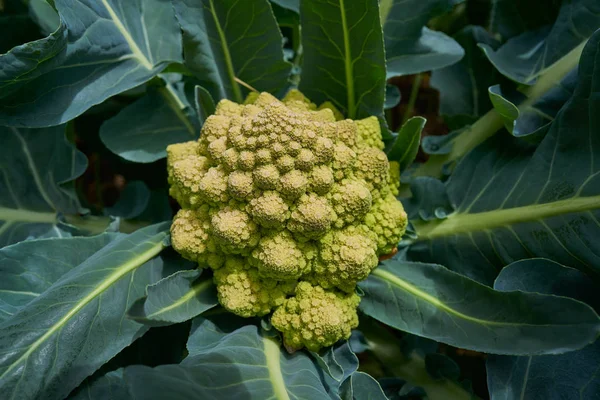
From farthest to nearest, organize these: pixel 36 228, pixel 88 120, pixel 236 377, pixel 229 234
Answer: pixel 88 120 → pixel 36 228 → pixel 229 234 → pixel 236 377

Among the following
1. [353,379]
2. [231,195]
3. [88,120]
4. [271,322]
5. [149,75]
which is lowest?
[353,379]

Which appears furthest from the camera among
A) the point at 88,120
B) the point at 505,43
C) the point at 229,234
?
the point at 88,120

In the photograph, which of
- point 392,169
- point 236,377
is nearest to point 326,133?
point 392,169

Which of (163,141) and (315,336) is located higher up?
(163,141)

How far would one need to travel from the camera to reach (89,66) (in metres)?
1.38

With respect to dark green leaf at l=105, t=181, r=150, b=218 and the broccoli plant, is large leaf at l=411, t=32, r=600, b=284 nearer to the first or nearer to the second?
the broccoli plant

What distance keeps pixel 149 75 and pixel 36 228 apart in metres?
0.64

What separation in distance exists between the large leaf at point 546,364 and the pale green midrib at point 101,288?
2.94ft

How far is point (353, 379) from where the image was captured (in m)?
1.25

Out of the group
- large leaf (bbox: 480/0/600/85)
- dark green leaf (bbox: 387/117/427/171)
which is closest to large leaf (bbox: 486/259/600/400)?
dark green leaf (bbox: 387/117/427/171)

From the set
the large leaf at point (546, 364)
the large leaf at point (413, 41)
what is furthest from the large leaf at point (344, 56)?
the large leaf at point (546, 364)

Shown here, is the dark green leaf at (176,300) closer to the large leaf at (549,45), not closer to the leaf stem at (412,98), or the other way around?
the large leaf at (549,45)

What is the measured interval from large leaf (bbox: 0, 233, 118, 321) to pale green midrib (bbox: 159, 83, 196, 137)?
51 centimetres

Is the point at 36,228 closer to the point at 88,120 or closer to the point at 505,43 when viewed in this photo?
the point at 88,120
